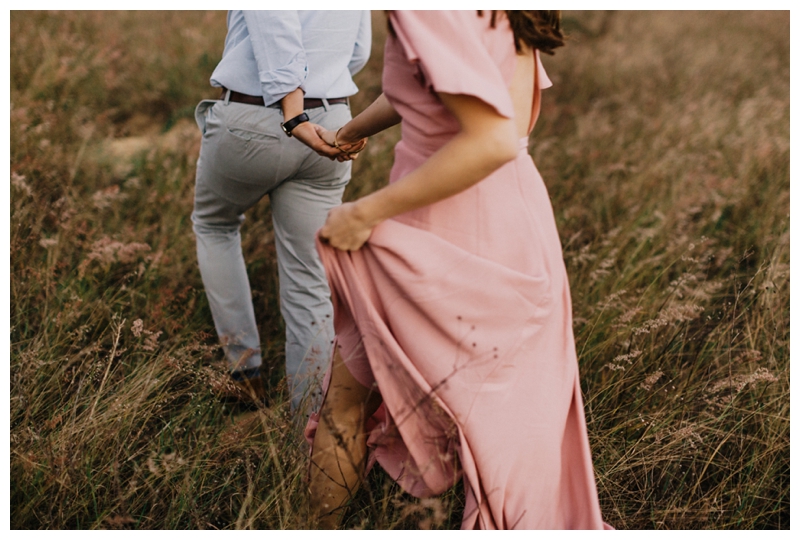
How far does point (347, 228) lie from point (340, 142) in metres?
0.59

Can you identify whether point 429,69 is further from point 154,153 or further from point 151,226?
point 154,153

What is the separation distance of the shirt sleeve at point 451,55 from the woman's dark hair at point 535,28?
115 mm

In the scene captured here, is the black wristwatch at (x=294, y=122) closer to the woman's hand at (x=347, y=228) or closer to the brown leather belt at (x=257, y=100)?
the brown leather belt at (x=257, y=100)

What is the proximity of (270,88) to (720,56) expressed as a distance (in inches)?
300

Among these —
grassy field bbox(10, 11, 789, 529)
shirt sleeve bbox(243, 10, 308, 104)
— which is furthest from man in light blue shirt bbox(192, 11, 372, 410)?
grassy field bbox(10, 11, 789, 529)

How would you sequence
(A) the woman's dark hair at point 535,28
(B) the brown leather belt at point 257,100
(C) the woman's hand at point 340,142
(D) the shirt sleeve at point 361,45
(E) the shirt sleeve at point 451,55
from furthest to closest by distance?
(D) the shirt sleeve at point 361,45, (B) the brown leather belt at point 257,100, (C) the woman's hand at point 340,142, (A) the woman's dark hair at point 535,28, (E) the shirt sleeve at point 451,55

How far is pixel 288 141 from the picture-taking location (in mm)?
2027

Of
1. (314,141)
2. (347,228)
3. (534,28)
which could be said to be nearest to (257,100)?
(314,141)

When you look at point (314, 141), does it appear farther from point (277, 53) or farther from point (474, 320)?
point (474, 320)

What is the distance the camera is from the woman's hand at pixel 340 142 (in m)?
1.89

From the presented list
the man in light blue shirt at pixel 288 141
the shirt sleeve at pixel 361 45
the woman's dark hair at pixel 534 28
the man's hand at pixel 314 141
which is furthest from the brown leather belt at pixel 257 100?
the woman's dark hair at pixel 534 28

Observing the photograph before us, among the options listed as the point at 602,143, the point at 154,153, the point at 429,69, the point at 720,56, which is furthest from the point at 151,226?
the point at 720,56

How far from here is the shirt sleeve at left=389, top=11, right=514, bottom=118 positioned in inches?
46.1

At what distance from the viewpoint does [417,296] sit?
139cm
